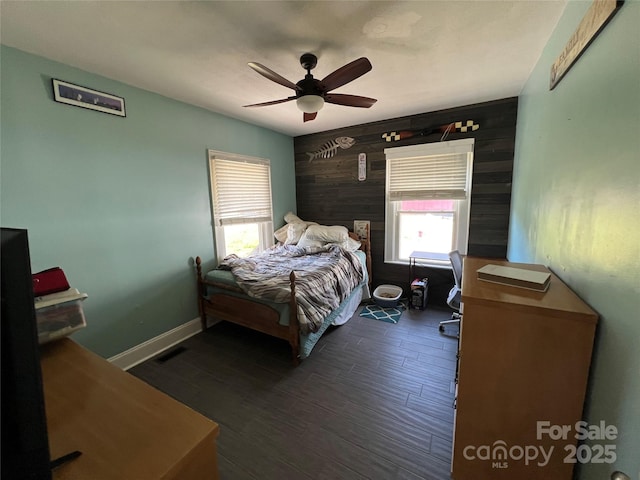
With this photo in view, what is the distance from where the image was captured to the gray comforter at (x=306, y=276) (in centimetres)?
231

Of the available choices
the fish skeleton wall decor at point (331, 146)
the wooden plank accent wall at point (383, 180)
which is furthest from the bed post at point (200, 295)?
the fish skeleton wall decor at point (331, 146)

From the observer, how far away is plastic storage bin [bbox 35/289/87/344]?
1.11 metres

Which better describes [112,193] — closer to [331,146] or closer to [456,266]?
[331,146]

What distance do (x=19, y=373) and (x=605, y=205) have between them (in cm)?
170

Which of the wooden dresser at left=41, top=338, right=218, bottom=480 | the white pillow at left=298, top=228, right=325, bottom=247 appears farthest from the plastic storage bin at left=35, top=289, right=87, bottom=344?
the white pillow at left=298, top=228, right=325, bottom=247

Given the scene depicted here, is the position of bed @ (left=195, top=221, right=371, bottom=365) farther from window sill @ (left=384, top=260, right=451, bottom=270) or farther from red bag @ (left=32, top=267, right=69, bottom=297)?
red bag @ (left=32, top=267, right=69, bottom=297)

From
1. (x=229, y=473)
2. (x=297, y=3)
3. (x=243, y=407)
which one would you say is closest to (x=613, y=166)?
(x=297, y=3)

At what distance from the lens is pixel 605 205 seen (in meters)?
0.96

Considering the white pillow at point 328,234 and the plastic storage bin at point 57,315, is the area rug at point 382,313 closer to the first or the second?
the white pillow at point 328,234

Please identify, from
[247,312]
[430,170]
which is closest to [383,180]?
[430,170]

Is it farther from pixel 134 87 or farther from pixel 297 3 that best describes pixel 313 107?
pixel 134 87

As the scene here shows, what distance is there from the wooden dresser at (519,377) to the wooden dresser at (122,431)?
1090 millimetres

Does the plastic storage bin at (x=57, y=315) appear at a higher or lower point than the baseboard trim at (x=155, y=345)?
higher

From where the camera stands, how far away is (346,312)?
3.09 meters
